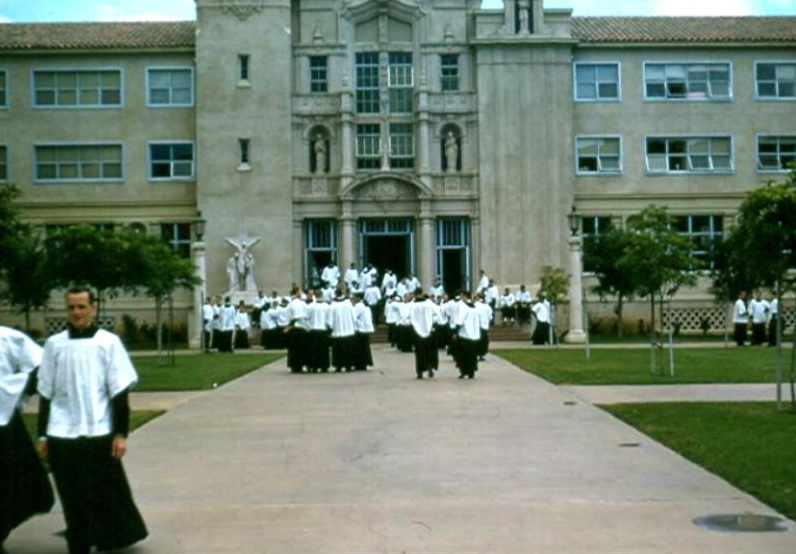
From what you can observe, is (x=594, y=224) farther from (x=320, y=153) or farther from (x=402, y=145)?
(x=320, y=153)

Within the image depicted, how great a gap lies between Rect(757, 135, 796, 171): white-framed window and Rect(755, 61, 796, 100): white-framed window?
71.2 inches

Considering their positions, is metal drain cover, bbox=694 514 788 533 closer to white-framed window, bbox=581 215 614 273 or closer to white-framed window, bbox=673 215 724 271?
white-framed window, bbox=581 215 614 273

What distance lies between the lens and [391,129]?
58.5 metres

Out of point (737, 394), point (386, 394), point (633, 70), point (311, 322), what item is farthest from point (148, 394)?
point (633, 70)

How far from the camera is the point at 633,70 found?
59062mm

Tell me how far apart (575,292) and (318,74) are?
52.3 feet

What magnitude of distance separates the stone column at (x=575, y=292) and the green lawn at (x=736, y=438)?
91.3 feet

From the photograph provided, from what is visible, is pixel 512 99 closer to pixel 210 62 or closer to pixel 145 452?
pixel 210 62

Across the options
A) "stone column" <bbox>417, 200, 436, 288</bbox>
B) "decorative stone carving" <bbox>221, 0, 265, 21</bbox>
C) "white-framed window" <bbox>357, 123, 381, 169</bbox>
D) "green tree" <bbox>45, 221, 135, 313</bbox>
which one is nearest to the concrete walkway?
"green tree" <bbox>45, 221, 135, 313</bbox>

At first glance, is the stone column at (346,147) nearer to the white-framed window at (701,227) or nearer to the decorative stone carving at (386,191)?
the decorative stone carving at (386,191)

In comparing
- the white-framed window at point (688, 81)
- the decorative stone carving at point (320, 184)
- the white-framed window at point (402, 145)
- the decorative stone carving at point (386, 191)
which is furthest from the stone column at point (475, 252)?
the white-framed window at point (688, 81)

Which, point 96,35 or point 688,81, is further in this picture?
point 96,35

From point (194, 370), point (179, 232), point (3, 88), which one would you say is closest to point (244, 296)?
point (179, 232)

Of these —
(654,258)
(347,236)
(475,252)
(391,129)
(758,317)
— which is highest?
(391,129)
